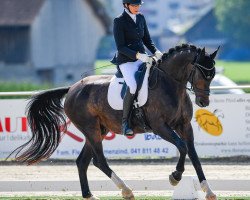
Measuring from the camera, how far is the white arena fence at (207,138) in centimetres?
1664

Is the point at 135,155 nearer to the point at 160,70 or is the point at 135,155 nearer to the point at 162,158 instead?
the point at 162,158

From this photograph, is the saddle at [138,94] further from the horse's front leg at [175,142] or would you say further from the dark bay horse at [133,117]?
the horse's front leg at [175,142]

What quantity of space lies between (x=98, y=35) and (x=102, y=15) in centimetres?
191

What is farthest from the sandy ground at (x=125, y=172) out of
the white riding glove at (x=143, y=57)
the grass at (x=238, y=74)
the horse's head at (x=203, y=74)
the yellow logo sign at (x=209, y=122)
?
the grass at (x=238, y=74)

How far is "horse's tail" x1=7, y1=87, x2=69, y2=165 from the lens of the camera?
1257 cm

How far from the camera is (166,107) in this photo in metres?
11.3

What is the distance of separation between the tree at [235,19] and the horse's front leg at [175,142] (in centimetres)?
11155

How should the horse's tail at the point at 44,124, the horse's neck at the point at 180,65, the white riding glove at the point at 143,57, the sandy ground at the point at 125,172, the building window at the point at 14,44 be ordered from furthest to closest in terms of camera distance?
the building window at the point at 14,44
the sandy ground at the point at 125,172
the horse's tail at the point at 44,124
the white riding glove at the point at 143,57
the horse's neck at the point at 180,65

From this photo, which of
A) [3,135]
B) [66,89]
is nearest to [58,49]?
[3,135]

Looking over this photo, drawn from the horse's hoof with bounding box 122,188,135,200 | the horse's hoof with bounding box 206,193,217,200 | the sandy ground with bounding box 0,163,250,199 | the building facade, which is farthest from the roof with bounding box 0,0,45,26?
the horse's hoof with bounding box 206,193,217,200

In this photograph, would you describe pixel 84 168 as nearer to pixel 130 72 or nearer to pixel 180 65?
pixel 130 72

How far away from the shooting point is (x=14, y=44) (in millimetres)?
53969

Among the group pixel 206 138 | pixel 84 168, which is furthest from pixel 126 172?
pixel 84 168

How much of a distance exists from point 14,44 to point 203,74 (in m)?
43.5
